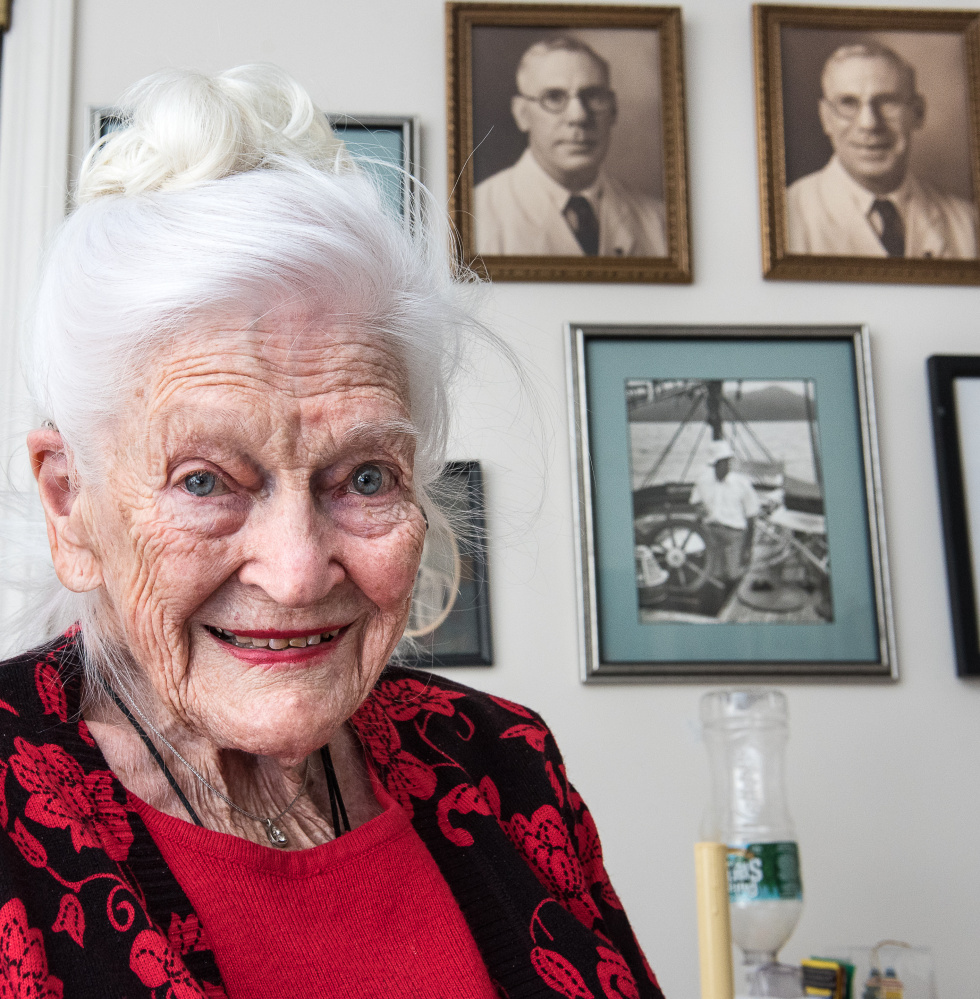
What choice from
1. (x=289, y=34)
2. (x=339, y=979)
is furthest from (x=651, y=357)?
(x=339, y=979)

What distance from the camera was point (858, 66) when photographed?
6.66 ft

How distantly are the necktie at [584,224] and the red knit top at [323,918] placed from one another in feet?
4.17

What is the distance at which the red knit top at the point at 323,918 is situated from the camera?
0.77m

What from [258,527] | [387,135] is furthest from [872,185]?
[258,527]

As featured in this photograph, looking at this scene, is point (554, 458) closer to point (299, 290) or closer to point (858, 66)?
point (858, 66)

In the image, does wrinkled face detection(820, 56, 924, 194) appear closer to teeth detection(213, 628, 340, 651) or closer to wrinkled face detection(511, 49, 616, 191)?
wrinkled face detection(511, 49, 616, 191)

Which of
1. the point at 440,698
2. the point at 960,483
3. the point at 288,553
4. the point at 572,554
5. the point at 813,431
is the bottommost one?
the point at 440,698

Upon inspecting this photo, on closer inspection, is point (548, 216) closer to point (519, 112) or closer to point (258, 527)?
point (519, 112)

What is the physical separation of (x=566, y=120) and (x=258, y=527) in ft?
4.57

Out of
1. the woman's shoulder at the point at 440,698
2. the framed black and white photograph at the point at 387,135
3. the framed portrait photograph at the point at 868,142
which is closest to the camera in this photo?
the woman's shoulder at the point at 440,698

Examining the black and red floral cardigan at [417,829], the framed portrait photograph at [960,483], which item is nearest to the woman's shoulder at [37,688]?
the black and red floral cardigan at [417,829]

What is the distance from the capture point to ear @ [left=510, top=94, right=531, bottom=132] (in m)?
1.93

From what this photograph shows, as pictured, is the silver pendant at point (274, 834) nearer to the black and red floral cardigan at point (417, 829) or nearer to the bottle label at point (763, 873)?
the black and red floral cardigan at point (417, 829)

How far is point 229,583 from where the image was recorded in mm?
802
